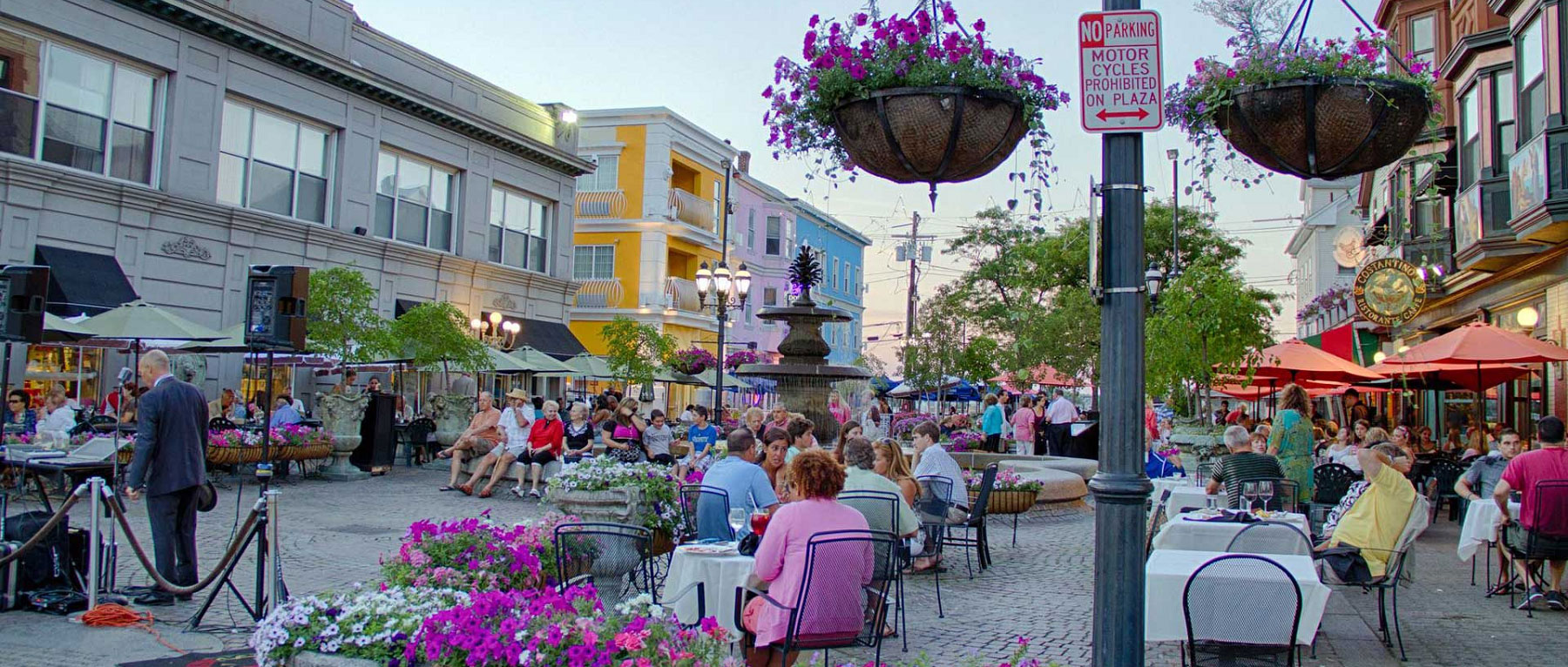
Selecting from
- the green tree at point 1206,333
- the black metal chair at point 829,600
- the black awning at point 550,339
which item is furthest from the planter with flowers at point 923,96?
the black awning at point 550,339

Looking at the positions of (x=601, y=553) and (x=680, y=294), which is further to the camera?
(x=680, y=294)

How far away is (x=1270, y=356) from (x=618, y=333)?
15.1m

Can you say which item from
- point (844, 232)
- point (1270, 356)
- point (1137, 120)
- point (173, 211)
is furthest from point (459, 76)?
point (844, 232)

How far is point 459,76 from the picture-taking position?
1034 inches

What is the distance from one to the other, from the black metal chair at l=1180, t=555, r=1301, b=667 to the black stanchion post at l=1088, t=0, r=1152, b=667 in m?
2.17

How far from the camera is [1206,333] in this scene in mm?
19828

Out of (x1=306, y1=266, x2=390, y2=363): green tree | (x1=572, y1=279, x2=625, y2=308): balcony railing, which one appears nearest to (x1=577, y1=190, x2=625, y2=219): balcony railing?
(x1=572, y1=279, x2=625, y2=308): balcony railing

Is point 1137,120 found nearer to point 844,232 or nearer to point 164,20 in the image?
point 164,20

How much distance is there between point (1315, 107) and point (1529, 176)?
13.9 m

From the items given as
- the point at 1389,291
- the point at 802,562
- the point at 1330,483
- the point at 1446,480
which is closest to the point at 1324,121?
the point at 802,562

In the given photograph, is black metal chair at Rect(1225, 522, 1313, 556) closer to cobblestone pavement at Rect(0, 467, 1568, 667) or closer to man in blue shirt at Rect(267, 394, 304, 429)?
cobblestone pavement at Rect(0, 467, 1568, 667)

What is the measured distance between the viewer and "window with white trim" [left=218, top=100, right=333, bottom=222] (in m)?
20.3

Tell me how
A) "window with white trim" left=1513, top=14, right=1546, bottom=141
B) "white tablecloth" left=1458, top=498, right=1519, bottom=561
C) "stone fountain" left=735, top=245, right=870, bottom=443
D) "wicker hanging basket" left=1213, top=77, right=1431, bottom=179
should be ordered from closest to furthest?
1. "wicker hanging basket" left=1213, top=77, right=1431, bottom=179
2. "white tablecloth" left=1458, top=498, right=1519, bottom=561
3. "window with white trim" left=1513, top=14, right=1546, bottom=141
4. "stone fountain" left=735, top=245, right=870, bottom=443

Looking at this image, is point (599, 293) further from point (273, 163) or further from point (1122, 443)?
point (1122, 443)
